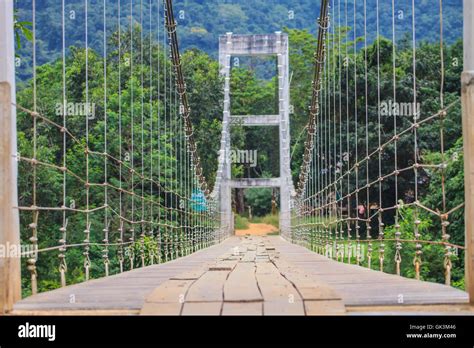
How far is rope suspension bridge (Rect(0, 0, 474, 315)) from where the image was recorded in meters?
2.98

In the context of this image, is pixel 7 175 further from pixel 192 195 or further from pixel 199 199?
pixel 192 195

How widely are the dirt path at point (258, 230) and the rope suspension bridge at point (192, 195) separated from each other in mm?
5695

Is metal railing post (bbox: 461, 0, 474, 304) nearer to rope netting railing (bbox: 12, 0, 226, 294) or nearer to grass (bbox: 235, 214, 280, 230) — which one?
rope netting railing (bbox: 12, 0, 226, 294)

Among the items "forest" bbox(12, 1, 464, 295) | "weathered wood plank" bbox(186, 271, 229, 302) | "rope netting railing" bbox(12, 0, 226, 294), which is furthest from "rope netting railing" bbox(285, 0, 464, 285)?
"weathered wood plank" bbox(186, 271, 229, 302)

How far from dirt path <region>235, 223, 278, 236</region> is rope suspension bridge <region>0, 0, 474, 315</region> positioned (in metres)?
5.70

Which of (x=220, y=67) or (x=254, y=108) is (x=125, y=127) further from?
(x=254, y=108)

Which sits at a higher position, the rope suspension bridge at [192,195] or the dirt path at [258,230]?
the rope suspension bridge at [192,195]

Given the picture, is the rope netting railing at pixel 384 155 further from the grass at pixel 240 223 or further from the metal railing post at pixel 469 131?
the grass at pixel 240 223

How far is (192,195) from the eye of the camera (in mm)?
17641

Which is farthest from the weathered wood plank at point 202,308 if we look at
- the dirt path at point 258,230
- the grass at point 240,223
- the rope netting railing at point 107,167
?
the grass at point 240,223

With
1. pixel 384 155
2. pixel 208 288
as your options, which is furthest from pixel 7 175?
pixel 384 155

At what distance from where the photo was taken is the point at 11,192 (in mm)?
3006

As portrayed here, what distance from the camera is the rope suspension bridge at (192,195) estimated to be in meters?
2.98
